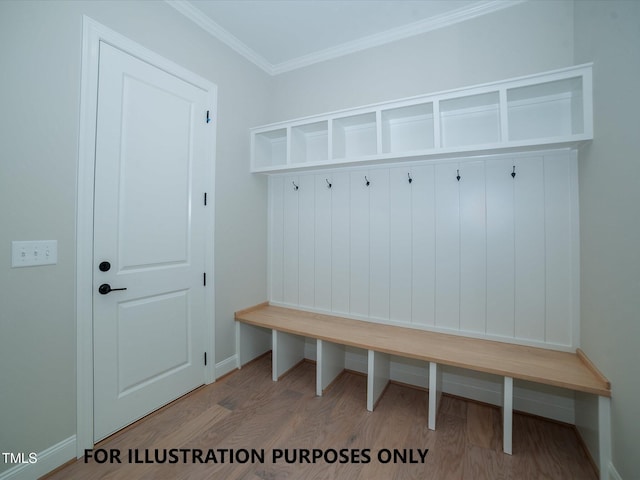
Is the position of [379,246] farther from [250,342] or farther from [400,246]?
[250,342]

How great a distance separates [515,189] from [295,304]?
2.03 metres

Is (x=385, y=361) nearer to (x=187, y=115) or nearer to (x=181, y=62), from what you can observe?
(x=187, y=115)

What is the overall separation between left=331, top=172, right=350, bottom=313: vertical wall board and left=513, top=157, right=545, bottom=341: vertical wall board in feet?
4.09

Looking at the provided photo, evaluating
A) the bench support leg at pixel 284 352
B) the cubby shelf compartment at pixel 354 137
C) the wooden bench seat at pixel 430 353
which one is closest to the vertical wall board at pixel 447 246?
the wooden bench seat at pixel 430 353

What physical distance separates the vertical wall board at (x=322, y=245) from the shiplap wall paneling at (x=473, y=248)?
109 centimetres

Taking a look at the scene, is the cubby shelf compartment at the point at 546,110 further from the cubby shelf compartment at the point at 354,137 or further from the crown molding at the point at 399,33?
the cubby shelf compartment at the point at 354,137

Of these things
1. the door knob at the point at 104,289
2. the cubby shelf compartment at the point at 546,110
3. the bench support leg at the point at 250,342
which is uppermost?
the cubby shelf compartment at the point at 546,110

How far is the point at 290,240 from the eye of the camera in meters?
2.80

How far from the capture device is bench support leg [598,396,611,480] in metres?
1.37

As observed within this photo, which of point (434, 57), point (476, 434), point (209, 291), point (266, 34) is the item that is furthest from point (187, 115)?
point (476, 434)

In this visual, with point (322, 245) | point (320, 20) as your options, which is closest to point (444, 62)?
point (320, 20)

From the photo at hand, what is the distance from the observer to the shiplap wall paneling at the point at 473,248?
2.04m

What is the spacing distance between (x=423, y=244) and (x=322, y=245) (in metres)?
0.89

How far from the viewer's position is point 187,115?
2.10 meters
